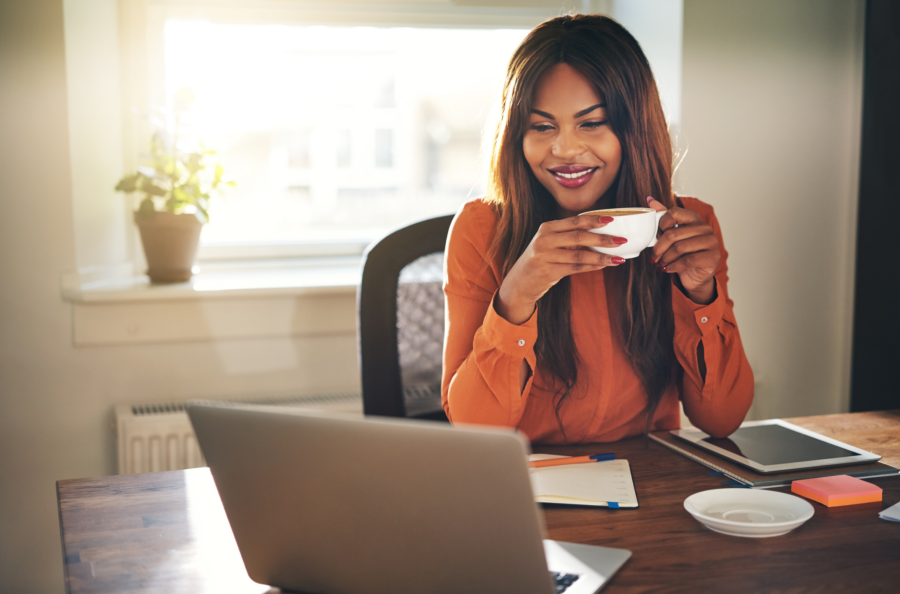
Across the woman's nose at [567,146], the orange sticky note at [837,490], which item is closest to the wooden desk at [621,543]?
the orange sticky note at [837,490]

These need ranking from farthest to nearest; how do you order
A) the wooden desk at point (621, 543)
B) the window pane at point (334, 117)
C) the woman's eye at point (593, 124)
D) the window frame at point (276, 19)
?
the window pane at point (334, 117) → the window frame at point (276, 19) → the woman's eye at point (593, 124) → the wooden desk at point (621, 543)

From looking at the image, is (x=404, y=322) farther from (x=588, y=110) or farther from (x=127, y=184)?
(x=127, y=184)

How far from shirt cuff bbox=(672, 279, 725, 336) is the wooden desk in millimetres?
273

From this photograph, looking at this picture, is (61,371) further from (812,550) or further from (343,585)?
(812,550)

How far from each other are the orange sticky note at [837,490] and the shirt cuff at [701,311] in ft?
1.01

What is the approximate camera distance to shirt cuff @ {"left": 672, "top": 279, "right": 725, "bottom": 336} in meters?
1.15

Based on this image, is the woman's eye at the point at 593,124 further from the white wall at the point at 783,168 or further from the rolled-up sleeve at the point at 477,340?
the white wall at the point at 783,168

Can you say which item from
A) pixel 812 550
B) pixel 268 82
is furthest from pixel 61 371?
pixel 812 550

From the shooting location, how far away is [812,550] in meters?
0.74

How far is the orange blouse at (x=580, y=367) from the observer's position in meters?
1.14

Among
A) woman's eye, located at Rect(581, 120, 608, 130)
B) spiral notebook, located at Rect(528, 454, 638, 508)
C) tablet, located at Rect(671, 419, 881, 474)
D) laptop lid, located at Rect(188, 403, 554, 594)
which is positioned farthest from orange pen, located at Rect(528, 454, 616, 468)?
woman's eye, located at Rect(581, 120, 608, 130)

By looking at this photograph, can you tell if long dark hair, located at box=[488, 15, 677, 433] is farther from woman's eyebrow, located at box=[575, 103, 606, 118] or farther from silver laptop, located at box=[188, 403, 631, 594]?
silver laptop, located at box=[188, 403, 631, 594]

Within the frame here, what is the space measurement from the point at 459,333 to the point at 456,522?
0.65 metres

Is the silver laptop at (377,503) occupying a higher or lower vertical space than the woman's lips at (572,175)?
lower
